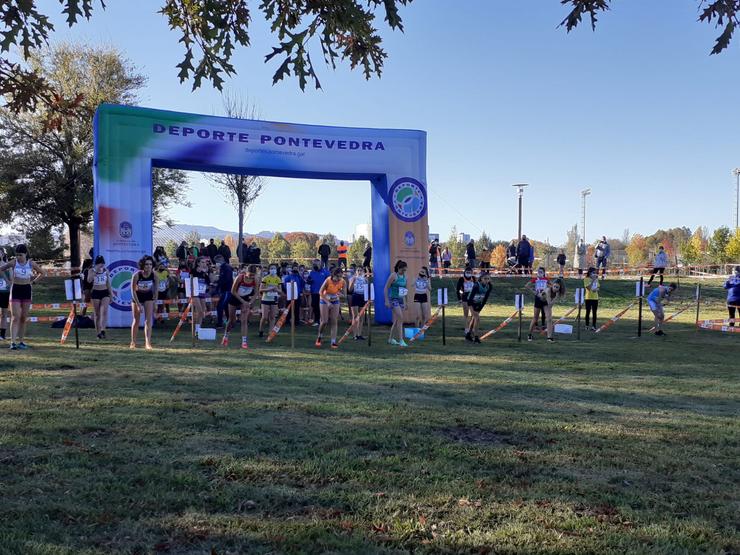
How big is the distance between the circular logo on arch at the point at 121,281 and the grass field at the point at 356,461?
5444 millimetres

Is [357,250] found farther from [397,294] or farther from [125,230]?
[397,294]

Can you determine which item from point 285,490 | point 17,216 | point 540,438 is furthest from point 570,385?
point 17,216

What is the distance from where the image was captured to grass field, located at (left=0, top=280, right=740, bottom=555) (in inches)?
131

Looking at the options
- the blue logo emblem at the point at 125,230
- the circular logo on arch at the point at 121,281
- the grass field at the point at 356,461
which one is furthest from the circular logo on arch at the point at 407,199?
the grass field at the point at 356,461

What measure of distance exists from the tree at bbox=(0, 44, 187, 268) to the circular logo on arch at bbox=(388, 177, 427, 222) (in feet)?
55.0

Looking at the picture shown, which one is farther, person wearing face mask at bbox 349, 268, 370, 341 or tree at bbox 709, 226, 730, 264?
tree at bbox 709, 226, 730, 264

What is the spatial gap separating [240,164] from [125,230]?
10.7 ft

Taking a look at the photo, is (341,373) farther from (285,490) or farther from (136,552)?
(136,552)

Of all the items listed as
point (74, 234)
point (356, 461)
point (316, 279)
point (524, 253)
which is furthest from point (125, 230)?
point (524, 253)

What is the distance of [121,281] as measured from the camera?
14.1 metres

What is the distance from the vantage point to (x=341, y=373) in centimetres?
845

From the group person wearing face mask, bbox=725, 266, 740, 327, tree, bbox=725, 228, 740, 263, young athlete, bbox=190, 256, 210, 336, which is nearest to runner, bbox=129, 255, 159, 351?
young athlete, bbox=190, 256, 210, 336

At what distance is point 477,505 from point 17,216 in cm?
3017

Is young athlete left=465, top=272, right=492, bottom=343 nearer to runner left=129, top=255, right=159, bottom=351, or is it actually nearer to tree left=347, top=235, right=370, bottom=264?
runner left=129, top=255, right=159, bottom=351
